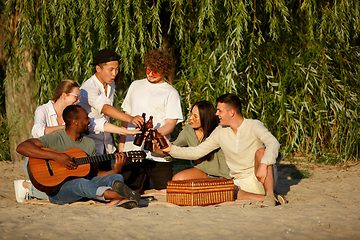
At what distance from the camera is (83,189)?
12.8ft

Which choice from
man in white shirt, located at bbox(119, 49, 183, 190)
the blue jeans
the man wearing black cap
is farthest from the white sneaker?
man in white shirt, located at bbox(119, 49, 183, 190)

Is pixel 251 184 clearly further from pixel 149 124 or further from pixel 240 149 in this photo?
pixel 149 124

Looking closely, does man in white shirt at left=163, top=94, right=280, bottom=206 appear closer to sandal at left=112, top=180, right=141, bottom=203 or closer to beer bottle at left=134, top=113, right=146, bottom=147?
beer bottle at left=134, top=113, right=146, bottom=147

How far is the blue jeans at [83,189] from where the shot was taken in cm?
387

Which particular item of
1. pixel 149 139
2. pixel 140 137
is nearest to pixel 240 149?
pixel 149 139

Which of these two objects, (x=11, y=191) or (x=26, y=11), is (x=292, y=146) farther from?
(x=26, y=11)

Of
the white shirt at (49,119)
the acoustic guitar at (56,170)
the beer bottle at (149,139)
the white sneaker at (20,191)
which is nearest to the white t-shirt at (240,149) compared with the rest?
the beer bottle at (149,139)

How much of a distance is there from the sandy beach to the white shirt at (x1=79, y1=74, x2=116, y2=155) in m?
0.89

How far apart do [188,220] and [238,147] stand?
4.42 feet

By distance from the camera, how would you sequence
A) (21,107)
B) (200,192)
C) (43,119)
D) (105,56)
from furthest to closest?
(21,107)
(105,56)
(43,119)
(200,192)

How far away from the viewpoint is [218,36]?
604cm

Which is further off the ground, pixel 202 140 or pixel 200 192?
pixel 202 140

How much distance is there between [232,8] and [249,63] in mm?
887

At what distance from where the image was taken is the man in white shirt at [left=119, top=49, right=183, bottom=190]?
15.2 ft
